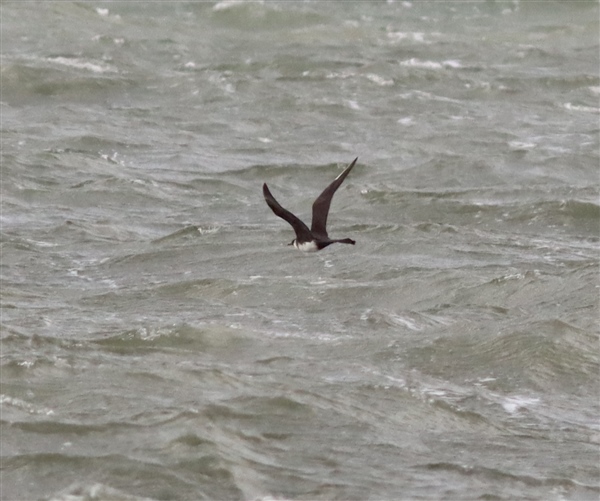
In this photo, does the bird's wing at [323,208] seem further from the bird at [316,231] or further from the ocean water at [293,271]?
the ocean water at [293,271]

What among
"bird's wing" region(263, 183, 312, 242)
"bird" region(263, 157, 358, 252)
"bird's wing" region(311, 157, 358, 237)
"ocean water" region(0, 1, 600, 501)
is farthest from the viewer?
"bird's wing" region(311, 157, 358, 237)

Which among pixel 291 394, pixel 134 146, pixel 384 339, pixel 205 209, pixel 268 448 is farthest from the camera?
pixel 134 146

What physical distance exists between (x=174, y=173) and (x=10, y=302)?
4.96m

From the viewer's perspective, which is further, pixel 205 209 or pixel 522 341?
pixel 205 209

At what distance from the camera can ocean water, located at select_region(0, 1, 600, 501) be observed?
7.66 meters

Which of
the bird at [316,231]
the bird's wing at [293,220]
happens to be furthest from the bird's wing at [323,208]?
the bird's wing at [293,220]

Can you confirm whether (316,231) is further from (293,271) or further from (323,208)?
(293,271)

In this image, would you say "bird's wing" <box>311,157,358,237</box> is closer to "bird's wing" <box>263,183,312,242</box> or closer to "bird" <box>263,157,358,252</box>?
"bird" <box>263,157,358,252</box>

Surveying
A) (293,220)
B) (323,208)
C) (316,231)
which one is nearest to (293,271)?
(323,208)

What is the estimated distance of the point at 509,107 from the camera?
1925 centimetres

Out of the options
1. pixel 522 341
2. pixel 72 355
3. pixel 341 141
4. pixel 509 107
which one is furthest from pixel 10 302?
pixel 509 107

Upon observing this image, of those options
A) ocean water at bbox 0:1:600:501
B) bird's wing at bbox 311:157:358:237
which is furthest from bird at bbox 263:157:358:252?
ocean water at bbox 0:1:600:501

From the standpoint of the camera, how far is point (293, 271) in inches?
459

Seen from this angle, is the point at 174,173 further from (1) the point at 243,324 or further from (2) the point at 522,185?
(1) the point at 243,324
